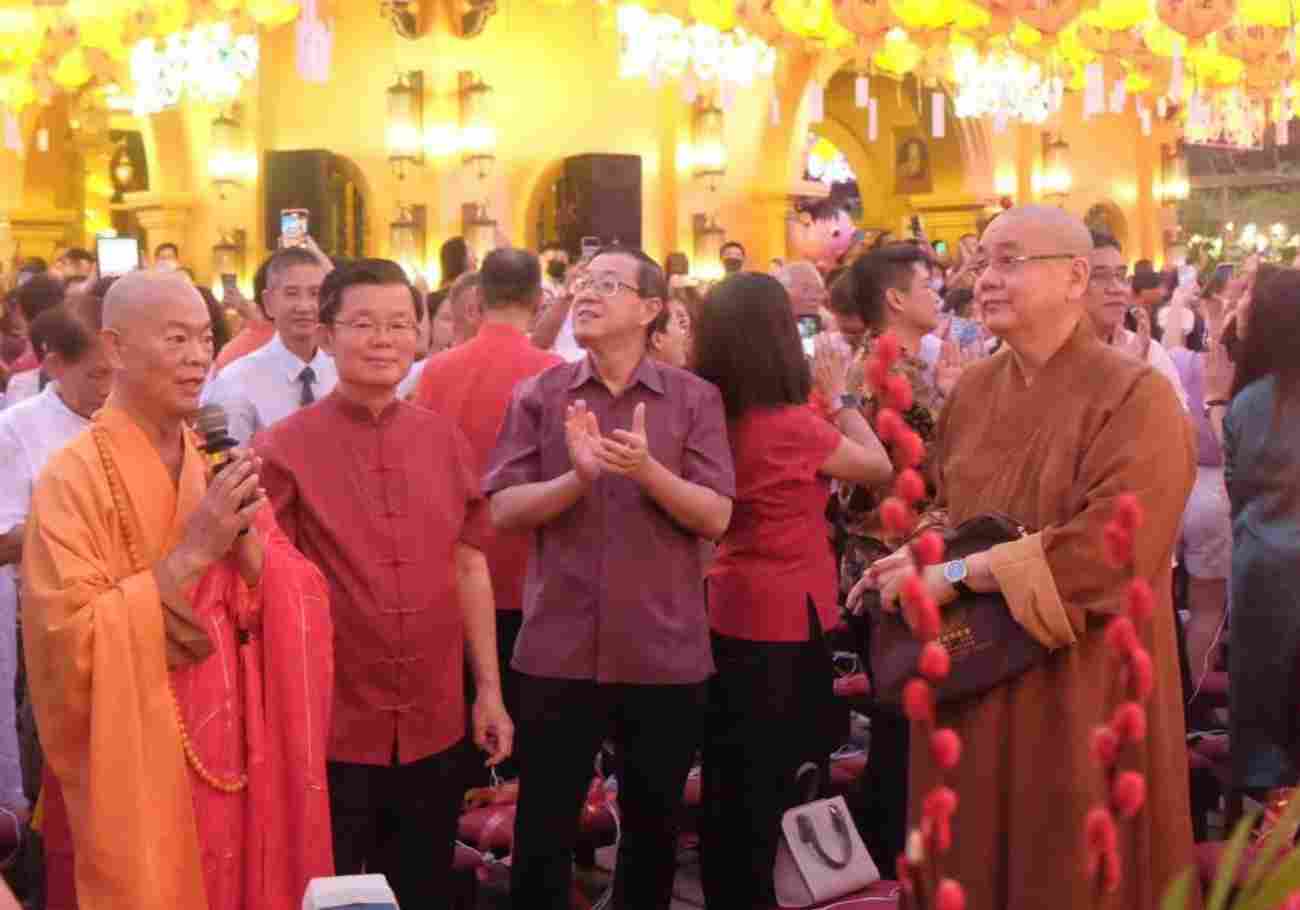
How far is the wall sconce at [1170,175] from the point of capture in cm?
2491

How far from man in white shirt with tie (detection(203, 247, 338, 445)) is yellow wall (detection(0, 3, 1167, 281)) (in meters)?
10.4

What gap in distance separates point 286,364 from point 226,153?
1041 centimetres

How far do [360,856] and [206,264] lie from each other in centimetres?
1235

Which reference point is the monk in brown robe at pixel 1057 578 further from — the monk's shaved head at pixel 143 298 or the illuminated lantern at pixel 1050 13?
the illuminated lantern at pixel 1050 13

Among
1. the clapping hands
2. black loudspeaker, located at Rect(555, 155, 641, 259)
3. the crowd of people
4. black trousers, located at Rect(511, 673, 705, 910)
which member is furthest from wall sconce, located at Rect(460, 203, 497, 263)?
the clapping hands

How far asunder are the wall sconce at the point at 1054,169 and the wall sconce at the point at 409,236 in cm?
948

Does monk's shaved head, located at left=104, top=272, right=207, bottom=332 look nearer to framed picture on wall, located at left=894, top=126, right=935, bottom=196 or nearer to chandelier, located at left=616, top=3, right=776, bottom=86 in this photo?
chandelier, located at left=616, top=3, right=776, bottom=86

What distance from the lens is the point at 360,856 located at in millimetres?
3770

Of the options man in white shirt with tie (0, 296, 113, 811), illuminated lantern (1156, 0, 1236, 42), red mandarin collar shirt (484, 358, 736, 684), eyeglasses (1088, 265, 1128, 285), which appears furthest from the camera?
illuminated lantern (1156, 0, 1236, 42)

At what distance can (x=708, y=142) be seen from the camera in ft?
55.0

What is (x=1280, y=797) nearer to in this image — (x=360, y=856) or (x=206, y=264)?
(x=360, y=856)

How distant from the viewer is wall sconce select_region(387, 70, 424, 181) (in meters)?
15.2

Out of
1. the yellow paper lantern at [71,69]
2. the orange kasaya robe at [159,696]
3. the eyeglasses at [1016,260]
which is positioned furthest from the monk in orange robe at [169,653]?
the yellow paper lantern at [71,69]

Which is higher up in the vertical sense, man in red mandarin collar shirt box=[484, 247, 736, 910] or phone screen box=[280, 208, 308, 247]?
phone screen box=[280, 208, 308, 247]
